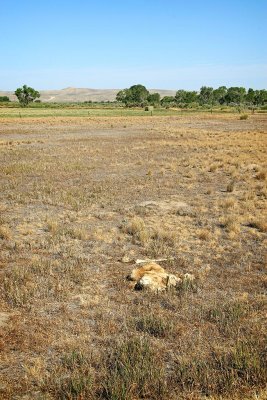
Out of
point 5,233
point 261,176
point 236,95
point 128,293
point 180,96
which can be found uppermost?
point 180,96

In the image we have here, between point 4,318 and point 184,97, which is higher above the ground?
point 184,97

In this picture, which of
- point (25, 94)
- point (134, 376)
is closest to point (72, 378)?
point (134, 376)

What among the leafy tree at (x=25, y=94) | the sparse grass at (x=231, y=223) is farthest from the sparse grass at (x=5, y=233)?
the leafy tree at (x=25, y=94)

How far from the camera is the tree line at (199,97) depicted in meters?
147

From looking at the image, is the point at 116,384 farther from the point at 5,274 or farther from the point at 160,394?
the point at 5,274

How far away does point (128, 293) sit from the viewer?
7723 mm

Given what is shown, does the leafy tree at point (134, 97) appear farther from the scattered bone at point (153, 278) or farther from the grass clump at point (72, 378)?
the grass clump at point (72, 378)

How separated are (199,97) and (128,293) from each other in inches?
6834

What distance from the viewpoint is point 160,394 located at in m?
4.84

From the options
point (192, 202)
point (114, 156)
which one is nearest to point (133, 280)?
point (192, 202)

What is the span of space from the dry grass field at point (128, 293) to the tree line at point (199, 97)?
443 ft

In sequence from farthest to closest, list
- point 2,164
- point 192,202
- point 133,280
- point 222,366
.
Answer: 1. point 2,164
2. point 192,202
3. point 133,280
4. point 222,366

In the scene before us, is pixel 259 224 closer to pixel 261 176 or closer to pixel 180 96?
pixel 261 176

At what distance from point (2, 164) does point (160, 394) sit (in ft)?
73.5
